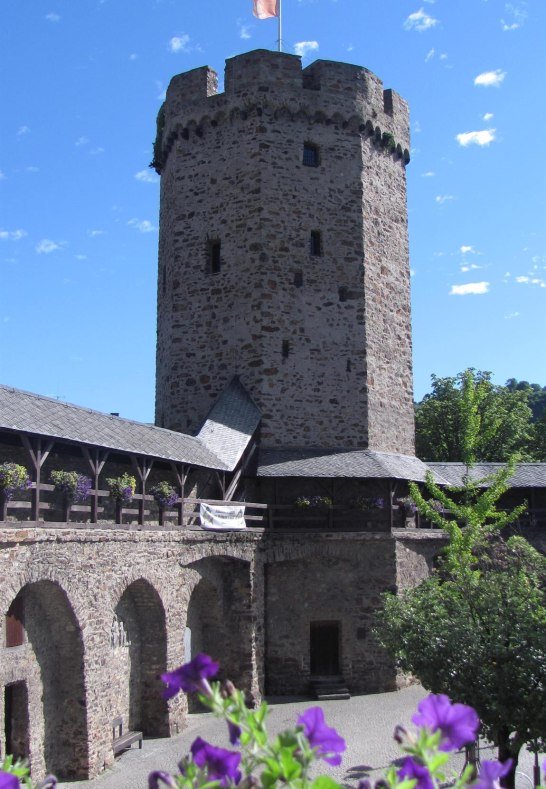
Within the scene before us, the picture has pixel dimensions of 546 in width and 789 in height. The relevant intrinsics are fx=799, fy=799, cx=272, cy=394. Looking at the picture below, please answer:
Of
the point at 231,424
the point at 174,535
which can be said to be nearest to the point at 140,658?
the point at 174,535

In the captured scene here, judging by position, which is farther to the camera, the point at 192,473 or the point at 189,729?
the point at 192,473

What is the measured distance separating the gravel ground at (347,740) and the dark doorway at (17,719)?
1.02m

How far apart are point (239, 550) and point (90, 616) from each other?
5.40 meters

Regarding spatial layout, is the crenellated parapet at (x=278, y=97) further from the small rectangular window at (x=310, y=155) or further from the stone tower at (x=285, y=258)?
the small rectangular window at (x=310, y=155)

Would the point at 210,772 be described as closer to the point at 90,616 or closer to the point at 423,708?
the point at 423,708

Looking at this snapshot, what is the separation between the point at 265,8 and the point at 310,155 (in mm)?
4531

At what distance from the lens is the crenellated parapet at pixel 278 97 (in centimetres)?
2266

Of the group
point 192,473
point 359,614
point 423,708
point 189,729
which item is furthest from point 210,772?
point 359,614

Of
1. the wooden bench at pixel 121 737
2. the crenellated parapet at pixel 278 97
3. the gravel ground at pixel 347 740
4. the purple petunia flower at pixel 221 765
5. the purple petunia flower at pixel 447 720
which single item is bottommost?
the gravel ground at pixel 347 740

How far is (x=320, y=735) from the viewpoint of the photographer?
3027 millimetres

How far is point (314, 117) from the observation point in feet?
75.1

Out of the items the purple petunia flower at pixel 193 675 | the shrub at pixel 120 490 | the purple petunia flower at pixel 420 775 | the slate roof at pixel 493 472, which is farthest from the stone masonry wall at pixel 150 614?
the purple petunia flower at pixel 420 775

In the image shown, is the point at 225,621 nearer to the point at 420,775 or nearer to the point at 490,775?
the point at 420,775

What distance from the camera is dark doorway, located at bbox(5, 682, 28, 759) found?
12906 mm
